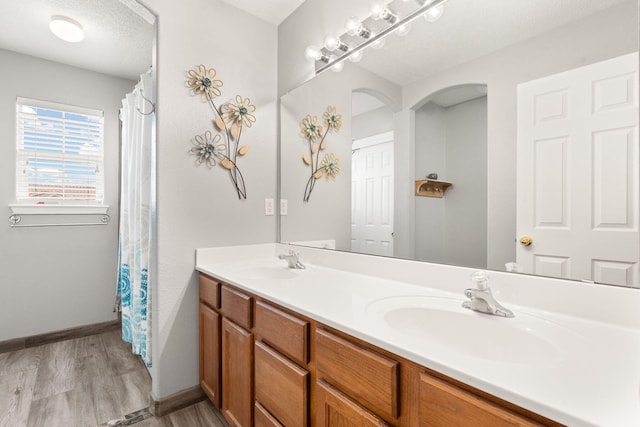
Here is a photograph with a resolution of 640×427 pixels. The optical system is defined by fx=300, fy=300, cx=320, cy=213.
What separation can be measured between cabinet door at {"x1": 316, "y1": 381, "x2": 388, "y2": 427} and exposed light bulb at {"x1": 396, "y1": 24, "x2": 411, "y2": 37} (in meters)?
1.44

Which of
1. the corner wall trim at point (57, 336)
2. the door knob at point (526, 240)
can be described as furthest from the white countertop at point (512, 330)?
the corner wall trim at point (57, 336)

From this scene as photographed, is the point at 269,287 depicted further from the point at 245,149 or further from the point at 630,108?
the point at 630,108

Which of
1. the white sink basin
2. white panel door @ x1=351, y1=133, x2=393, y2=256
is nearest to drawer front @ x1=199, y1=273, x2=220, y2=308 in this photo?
white panel door @ x1=351, y1=133, x2=393, y2=256

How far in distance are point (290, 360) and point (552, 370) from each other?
0.77m

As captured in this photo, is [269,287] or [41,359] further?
[41,359]

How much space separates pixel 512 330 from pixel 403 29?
1.27 metres

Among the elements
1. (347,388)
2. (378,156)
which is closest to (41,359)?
(347,388)

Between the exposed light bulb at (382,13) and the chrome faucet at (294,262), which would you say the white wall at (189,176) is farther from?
the exposed light bulb at (382,13)

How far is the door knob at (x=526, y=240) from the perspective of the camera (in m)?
0.97

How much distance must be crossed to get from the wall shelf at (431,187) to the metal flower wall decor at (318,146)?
1.89 feet

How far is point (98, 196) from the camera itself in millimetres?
2861

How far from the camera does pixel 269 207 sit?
210cm

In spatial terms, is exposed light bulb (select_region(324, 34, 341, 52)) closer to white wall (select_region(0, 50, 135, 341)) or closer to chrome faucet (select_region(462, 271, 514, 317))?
chrome faucet (select_region(462, 271, 514, 317))

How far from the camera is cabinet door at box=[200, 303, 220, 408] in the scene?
1.57 m
